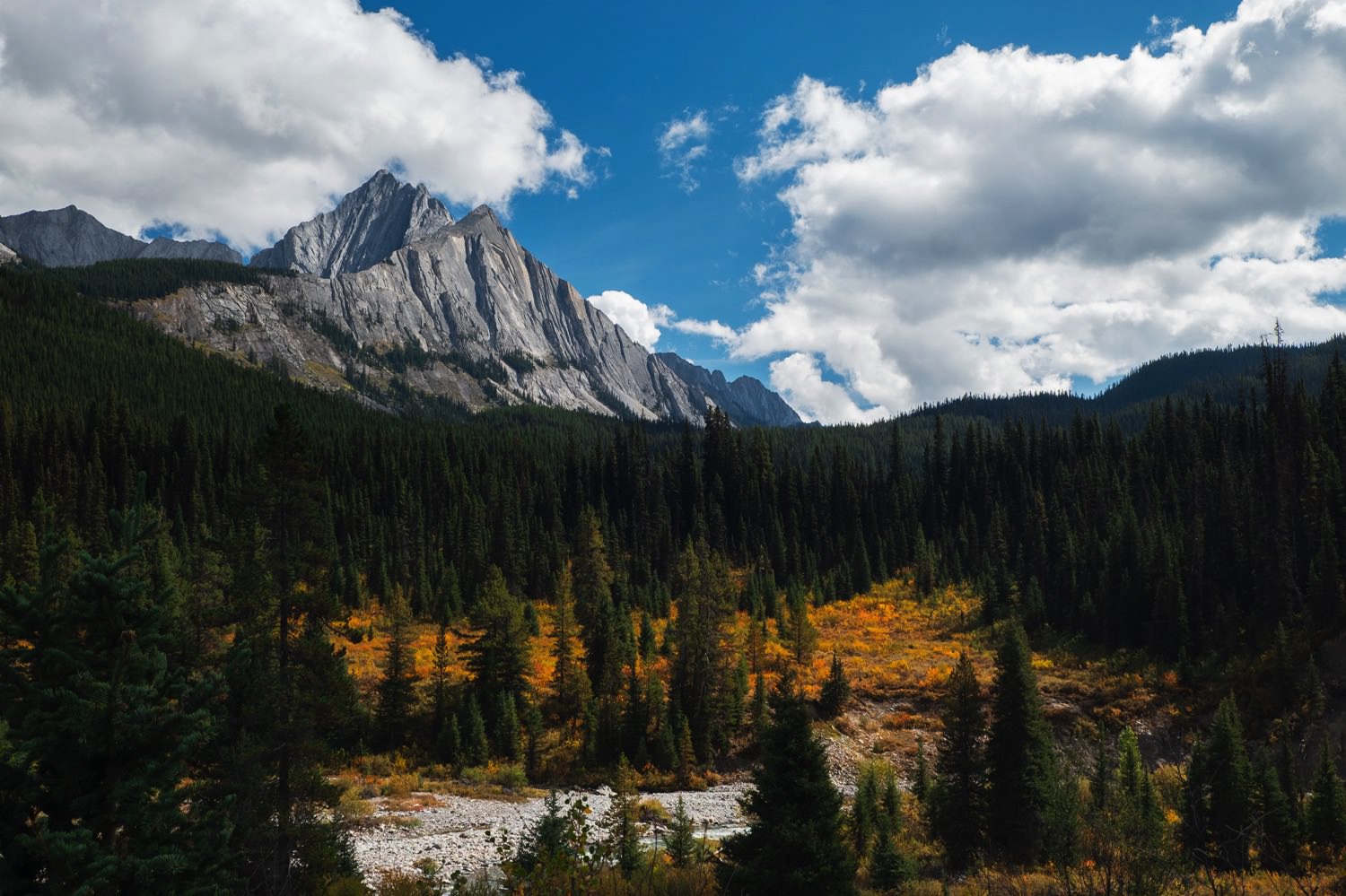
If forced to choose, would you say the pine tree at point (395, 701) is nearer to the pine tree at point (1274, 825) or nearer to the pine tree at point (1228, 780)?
the pine tree at point (1228, 780)

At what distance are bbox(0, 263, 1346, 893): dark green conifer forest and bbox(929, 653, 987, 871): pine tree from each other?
0.20 m

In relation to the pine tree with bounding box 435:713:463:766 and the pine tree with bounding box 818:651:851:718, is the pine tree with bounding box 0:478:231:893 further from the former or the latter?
the pine tree with bounding box 818:651:851:718

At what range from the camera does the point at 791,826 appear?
14.5 m

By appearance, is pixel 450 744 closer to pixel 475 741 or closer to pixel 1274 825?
pixel 475 741

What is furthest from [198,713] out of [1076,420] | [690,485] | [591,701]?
[1076,420]

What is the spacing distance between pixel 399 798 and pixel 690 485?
84.1 meters

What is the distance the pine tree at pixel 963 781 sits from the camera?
990 inches

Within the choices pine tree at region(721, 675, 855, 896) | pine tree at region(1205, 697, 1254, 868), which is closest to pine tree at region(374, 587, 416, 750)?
pine tree at region(721, 675, 855, 896)

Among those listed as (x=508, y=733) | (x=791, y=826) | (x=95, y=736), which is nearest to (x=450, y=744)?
(x=508, y=733)

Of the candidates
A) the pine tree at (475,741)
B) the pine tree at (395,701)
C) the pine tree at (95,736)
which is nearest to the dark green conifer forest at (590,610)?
the pine tree at (95,736)

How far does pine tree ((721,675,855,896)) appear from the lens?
1424 centimetres

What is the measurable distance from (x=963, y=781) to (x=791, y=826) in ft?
48.3

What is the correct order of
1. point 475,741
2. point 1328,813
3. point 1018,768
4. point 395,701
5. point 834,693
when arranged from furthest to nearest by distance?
point 834,693
point 395,701
point 475,741
point 1328,813
point 1018,768

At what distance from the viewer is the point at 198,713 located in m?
9.31
